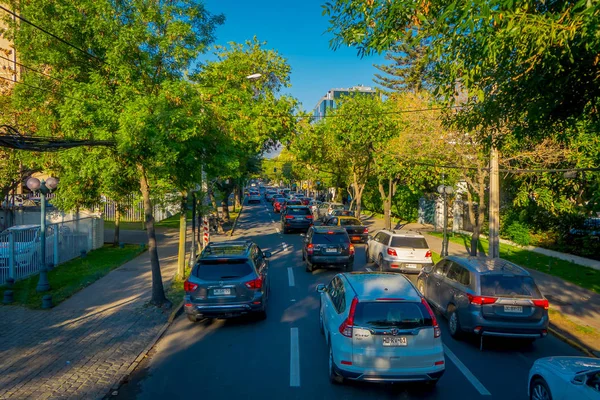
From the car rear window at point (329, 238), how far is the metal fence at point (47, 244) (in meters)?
8.66

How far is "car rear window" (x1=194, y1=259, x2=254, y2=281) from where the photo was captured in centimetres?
1088

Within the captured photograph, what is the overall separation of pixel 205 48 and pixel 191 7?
1.22 metres

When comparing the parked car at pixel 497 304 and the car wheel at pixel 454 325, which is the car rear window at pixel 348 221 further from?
the parked car at pixel 497 304

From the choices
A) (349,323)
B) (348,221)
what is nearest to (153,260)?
(349,323)

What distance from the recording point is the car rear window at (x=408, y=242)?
17.2 metres

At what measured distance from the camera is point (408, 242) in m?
17.3

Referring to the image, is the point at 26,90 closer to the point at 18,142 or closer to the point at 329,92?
the point at 18,142

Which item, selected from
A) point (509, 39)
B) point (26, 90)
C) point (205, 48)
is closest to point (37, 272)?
point (26, 90)

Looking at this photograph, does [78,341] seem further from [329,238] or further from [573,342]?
[573,342]

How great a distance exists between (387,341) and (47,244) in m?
15.2

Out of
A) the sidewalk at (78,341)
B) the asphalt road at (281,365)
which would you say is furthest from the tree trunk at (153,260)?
the asphalt road at (281,365)

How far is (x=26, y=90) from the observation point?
1568 centimetres

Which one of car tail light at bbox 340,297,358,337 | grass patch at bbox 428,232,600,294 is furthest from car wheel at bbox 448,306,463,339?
grass patch at bbox 428,232,600,294

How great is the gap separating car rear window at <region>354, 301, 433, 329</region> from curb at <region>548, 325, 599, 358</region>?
4730mm
